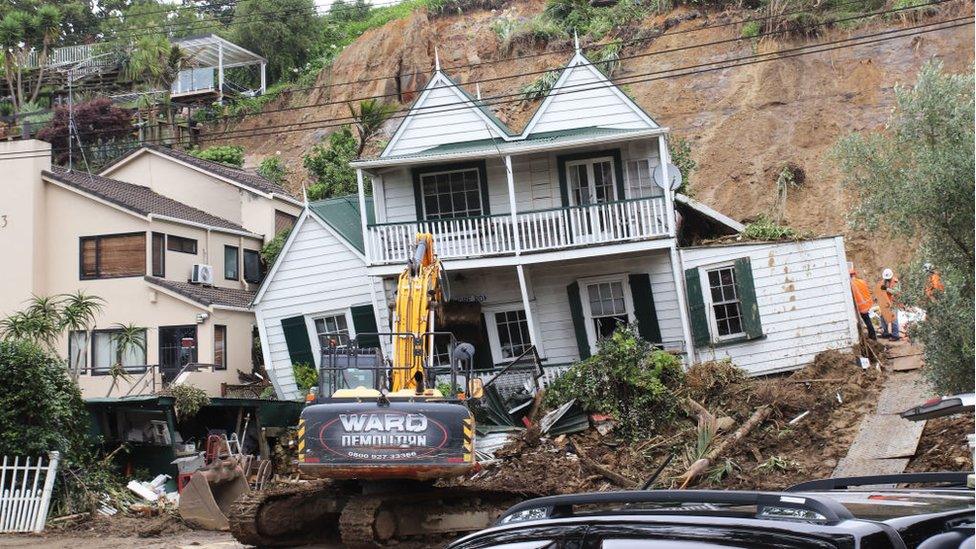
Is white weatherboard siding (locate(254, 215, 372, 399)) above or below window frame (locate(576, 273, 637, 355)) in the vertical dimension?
above

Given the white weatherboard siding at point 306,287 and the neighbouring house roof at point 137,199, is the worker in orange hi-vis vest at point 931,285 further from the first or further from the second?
the neighbouring house roof at point 137,199

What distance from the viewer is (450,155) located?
2509cm

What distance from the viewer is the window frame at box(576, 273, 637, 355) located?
82.1ft

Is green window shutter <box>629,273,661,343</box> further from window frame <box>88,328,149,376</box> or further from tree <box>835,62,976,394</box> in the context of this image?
window frame <box>88,328,149,376</box>

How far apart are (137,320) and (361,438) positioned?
17447 millimetres

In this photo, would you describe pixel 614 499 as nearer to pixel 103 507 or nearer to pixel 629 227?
pixel 103 507

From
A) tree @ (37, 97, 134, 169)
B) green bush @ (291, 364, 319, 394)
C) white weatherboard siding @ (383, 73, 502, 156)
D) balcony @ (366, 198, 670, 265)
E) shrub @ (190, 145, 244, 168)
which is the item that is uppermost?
tree @ (37, 97, 134, 169)

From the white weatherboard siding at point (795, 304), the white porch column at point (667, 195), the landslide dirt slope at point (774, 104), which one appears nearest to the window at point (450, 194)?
the white porch column at point (667, 195)

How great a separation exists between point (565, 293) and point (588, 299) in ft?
2.21

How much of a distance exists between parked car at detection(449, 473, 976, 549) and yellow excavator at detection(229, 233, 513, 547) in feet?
33.6

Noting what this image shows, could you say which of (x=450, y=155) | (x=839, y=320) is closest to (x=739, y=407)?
(x=839, y=320)

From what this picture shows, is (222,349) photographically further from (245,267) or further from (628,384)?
(628,384)

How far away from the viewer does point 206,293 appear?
102 ft

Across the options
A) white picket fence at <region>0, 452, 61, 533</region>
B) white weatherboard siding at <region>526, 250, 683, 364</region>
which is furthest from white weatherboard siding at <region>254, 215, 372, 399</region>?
white picket fence at <region>0, 452, 61, 533</region>
